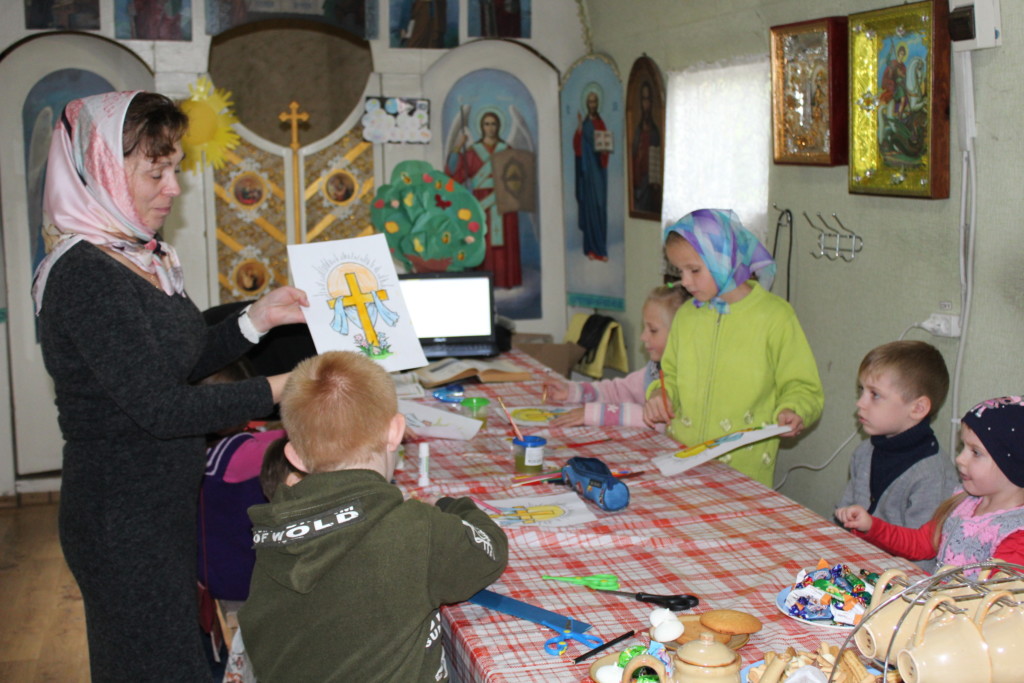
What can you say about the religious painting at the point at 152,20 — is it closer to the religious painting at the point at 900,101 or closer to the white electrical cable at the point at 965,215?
the religious painting at the point at 900,101

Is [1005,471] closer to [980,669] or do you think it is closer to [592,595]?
[592,595]

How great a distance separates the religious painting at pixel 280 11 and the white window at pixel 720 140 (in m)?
1.90

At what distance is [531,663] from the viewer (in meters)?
1.66

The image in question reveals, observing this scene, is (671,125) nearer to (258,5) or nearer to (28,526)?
(258,5)

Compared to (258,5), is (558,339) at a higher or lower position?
lower

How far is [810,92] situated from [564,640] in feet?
8.85

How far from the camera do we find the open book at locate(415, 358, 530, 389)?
3.84 meters

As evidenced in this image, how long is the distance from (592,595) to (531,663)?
0.29 m

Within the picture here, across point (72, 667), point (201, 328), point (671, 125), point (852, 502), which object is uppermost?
point (671, 125)

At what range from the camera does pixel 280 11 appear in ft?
18.0

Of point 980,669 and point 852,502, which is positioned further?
point 852,502

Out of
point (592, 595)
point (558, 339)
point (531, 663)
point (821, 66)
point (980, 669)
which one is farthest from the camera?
point (558, 339)

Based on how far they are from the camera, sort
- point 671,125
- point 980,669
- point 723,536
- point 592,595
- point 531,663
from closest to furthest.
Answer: point 980,669 < point 531,663 < point 592,595 < point 723,536 < point 671,125

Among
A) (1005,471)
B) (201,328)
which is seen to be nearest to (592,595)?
(1005,471)
